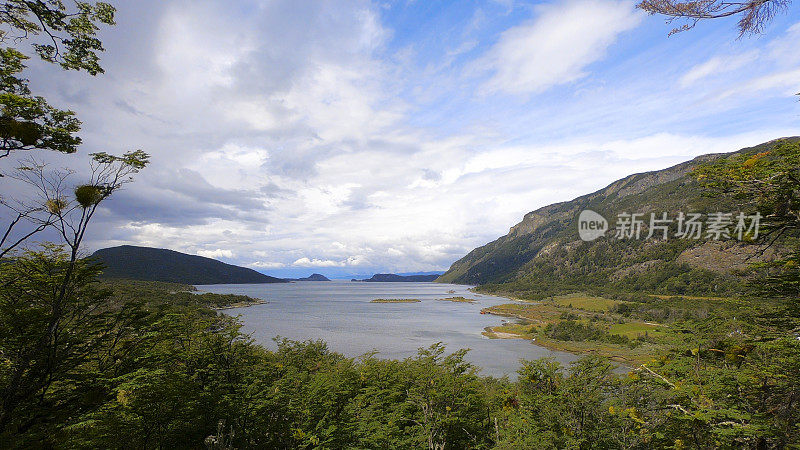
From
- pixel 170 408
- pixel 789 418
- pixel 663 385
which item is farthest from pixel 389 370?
pixel 789 418

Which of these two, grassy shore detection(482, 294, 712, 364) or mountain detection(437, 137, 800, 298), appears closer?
grassy shore detection(482, 294, 712, 364)

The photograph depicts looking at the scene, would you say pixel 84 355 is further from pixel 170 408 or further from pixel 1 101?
pixel 1 101

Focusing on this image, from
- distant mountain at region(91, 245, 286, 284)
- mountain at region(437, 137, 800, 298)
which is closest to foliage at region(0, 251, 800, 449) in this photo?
mountain at region(437, 137, 800, 298)

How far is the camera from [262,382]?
880 centimetres

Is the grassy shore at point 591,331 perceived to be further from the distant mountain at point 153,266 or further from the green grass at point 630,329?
the distant mountain at point 153,266

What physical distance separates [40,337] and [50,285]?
1.19 metres

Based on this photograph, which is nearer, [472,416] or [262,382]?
[262,382]

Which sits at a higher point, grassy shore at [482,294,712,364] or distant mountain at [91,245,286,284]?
distant mountain at [91,245,286,284]

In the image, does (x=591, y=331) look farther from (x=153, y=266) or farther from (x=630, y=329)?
(x=153, y=266)

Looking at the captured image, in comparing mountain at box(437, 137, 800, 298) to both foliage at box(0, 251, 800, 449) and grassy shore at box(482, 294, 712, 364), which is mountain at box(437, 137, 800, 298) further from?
foliage at box(0, 251, 800, 449)

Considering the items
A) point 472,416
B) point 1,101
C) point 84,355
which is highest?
point 1,101

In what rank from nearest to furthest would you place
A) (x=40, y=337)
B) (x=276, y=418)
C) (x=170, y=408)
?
1. (x=40, y=337)
2. (x=170, y=408)
3. (x=276, y=418)

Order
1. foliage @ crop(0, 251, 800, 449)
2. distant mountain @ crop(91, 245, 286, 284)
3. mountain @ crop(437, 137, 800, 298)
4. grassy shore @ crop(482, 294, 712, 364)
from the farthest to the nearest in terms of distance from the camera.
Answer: distant mountain @ crop(91, 245, 286, 284) → mountain @ crop(437, 137, 800, 298) → grassy shore @ crop(482, 294, 712, 364) → foliage @ crop(0, 251, 800, 449)

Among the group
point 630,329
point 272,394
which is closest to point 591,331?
point 630,329
